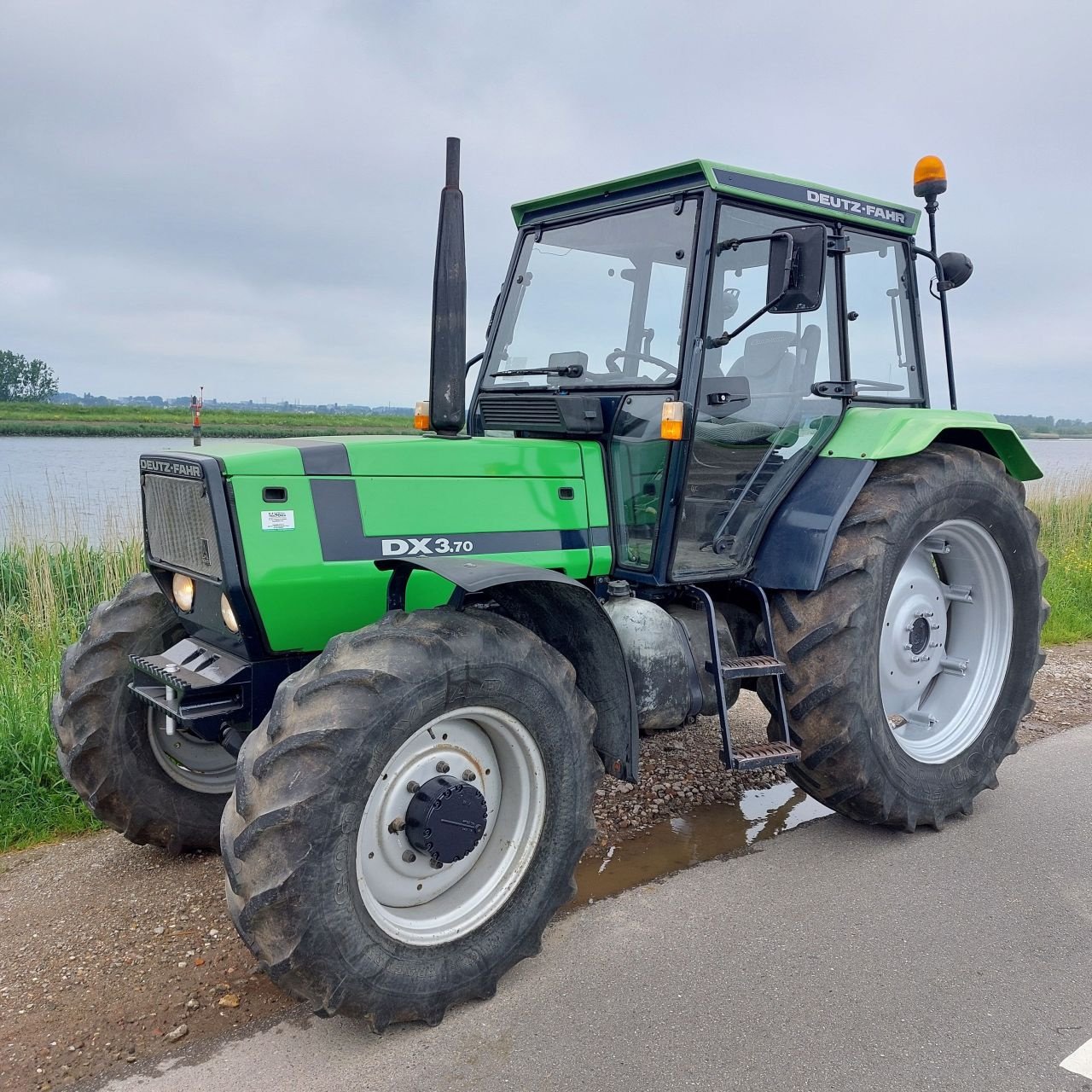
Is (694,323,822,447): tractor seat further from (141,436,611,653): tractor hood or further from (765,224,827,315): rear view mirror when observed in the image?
(141,436,611,653): tractor hood

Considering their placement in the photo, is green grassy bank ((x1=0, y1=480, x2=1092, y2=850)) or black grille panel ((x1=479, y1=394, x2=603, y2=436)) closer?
black grille panel ((x1=479, y1=394, x2=603, y2=436))

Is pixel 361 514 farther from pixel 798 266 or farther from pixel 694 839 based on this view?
pixel 694 839

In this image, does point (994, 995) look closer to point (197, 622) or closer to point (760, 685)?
point (760, 685)

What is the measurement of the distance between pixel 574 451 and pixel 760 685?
119 cm

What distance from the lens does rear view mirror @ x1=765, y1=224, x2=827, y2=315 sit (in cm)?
323

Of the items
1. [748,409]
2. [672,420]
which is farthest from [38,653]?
A: [748,409]

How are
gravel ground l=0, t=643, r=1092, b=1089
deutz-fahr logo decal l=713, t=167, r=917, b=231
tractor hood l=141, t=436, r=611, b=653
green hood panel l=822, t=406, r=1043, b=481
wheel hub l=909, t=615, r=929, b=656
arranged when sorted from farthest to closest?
wheel hub l=909, t=615, r=929, b=656, green hood panel l=822, t=406, r=1043, b=481, deutz-fahr logo decal l=713, t=167, r=917, b=231, tractor hood l=141, t=436, r=611, b=653, gravel ground l=0, t=643, r=1092, b=1089

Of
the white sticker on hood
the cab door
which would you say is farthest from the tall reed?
the cab door

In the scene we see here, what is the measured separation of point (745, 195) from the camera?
364cm

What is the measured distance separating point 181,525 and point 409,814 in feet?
4.07

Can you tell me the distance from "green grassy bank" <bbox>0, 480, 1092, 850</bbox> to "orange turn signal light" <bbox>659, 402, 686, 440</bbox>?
9.59 ft

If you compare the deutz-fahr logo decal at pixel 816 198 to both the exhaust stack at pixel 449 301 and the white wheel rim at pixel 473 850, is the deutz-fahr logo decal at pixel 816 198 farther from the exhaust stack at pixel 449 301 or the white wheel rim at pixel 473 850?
the white wheel rim at pixel 473 850

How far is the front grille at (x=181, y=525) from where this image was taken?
294cm

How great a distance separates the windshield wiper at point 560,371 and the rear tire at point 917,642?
3.98ft
